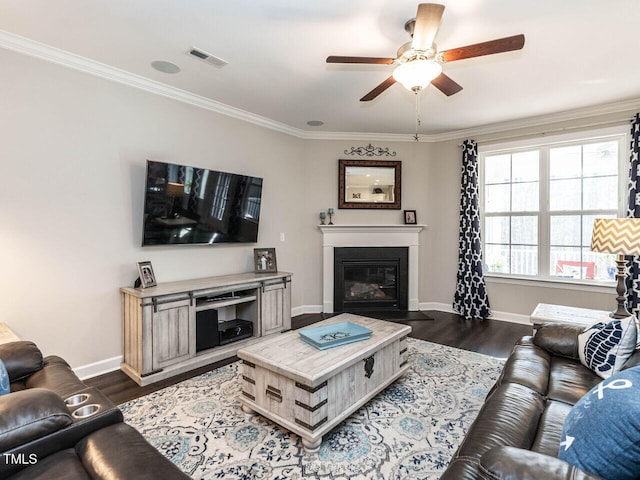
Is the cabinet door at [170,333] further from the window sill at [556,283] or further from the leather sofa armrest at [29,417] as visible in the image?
the window sill at [556,283]

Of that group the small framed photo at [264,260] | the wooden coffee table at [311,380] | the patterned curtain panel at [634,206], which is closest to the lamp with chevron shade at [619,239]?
the patterned curtain panel at [634,206]

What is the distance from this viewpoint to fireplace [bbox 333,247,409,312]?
16.3ft

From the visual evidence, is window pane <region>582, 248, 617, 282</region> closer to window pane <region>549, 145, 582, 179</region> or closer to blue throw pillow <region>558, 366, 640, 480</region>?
window pane <region>549, 145, 582, 179</region>

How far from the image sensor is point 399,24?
2.30m

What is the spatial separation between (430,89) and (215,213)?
2.69 meters

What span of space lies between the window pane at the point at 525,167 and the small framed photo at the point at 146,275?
474 centimetres

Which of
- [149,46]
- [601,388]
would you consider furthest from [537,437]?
[149,46]

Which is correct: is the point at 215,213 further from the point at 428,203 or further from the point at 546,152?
the point at 546,152

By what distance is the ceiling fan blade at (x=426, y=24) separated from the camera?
1.69 m

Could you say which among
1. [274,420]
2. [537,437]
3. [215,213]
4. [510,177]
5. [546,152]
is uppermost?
[546,152]

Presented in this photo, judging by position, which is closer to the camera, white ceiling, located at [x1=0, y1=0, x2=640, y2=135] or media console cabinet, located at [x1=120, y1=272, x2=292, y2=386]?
white ceiling, located at [x1=0, y1=0, x2=640, y2=135]

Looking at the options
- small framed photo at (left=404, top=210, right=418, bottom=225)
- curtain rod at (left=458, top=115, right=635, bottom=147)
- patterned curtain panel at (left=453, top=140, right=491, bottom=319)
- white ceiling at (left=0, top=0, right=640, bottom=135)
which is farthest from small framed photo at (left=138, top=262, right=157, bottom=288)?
curtain rod at (left=458, top=115, right=635, bottom=147)

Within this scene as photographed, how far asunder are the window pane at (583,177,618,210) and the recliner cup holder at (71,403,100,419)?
17.0ft

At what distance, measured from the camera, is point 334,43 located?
2.55m
